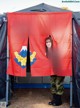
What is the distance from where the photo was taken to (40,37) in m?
7.98

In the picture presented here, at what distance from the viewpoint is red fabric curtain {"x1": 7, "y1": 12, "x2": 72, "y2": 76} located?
26.1 feet

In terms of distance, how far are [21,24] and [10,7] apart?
2.91 meters

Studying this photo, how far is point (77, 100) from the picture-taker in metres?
7.97

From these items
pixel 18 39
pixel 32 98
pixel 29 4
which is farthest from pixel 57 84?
pixel 29 4

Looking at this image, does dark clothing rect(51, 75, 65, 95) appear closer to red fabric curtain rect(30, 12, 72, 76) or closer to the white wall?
red fabric curtain rect(30, 12, 72, 76)

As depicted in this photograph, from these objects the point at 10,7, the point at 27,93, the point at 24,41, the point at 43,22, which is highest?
the point at 10,7

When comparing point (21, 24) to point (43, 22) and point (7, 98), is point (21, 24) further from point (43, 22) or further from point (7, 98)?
point (7, 98)

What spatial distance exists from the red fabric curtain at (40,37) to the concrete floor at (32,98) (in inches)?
37.5

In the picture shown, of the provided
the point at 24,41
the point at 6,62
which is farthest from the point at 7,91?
the point at 24,41

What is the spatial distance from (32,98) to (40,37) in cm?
215

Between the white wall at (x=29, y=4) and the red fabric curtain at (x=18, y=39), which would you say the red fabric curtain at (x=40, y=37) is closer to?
the red fabric curtain at (x=18, y=39)

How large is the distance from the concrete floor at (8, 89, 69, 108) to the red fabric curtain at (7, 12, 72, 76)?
95 centimetres

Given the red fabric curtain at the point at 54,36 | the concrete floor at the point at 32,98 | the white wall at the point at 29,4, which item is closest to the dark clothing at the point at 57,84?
the red fabric curtain at the point at 54,36

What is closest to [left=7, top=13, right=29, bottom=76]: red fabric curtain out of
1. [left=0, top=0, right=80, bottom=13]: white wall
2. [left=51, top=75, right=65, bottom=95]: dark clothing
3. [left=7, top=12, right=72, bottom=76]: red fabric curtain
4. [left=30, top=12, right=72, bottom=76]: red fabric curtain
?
[left=7, top=12, right=72, bottom=76]: red fabric curtain
